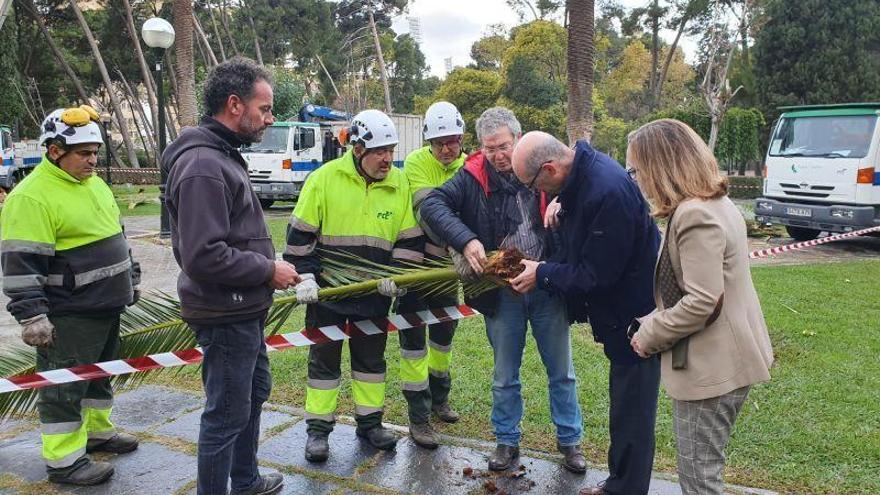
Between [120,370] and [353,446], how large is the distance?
1404 millimetres

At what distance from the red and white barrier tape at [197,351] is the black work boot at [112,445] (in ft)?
1.72

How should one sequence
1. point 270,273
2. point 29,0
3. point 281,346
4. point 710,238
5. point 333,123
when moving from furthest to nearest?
point 29,0 → point 333,123 → point 281,346 → point 270,273 → point 710,238

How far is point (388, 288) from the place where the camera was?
376 cm

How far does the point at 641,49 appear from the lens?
51969 mm

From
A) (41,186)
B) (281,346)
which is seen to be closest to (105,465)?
(281,346)

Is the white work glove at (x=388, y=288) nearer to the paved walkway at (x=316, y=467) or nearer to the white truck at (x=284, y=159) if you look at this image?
the paved walkway at (x=316, y=467)

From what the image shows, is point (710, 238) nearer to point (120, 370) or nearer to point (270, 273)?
point (270, 273)

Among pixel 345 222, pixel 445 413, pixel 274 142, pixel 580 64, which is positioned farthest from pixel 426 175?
pixel 274 142

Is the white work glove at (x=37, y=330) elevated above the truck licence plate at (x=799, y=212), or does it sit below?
above

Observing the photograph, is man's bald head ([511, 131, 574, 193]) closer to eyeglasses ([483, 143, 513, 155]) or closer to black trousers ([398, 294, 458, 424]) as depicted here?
eyeglasses ([483, 143, 513, 155])

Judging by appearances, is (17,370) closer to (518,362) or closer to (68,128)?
(68,128)

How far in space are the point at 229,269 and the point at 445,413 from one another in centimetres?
222

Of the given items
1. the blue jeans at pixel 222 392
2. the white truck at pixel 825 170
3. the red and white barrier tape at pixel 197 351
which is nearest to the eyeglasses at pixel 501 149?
the red and white barrier tape at pixel 197 351

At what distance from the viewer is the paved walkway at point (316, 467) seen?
11.9ft
